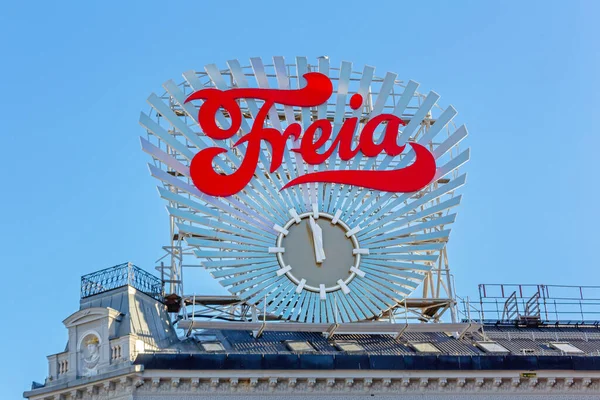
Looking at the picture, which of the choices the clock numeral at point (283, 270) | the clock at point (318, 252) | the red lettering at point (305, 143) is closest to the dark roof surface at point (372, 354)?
the clock at point (318, 252)

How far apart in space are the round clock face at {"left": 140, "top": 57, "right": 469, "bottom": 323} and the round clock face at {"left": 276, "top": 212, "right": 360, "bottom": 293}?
0.05 meters

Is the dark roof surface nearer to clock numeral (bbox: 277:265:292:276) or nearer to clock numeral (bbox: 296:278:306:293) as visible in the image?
clock numeral (bbox: 296:278:306:293)

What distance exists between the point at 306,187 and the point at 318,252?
2.72 meters

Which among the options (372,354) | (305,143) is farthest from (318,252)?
(372,354)

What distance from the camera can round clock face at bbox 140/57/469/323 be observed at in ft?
161

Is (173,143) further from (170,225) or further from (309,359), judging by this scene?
(309,359)

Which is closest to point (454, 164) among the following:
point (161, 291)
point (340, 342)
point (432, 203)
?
point (432, 203)

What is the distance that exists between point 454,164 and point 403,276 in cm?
533

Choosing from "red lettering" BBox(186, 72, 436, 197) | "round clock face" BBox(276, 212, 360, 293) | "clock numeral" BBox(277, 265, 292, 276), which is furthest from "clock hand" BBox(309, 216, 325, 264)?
"red lettering" BBox(186, 72, 436, 197)

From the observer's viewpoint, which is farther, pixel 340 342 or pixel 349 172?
pixel 349 172

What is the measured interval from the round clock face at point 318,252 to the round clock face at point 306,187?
5 centimetres

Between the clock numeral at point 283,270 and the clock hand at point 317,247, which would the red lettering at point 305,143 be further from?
the clock numeral at point 283,270

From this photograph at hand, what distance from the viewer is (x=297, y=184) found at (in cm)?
5047

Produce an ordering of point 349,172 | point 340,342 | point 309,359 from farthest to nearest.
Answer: point 349,172 → point 340,342 → point 309,359
